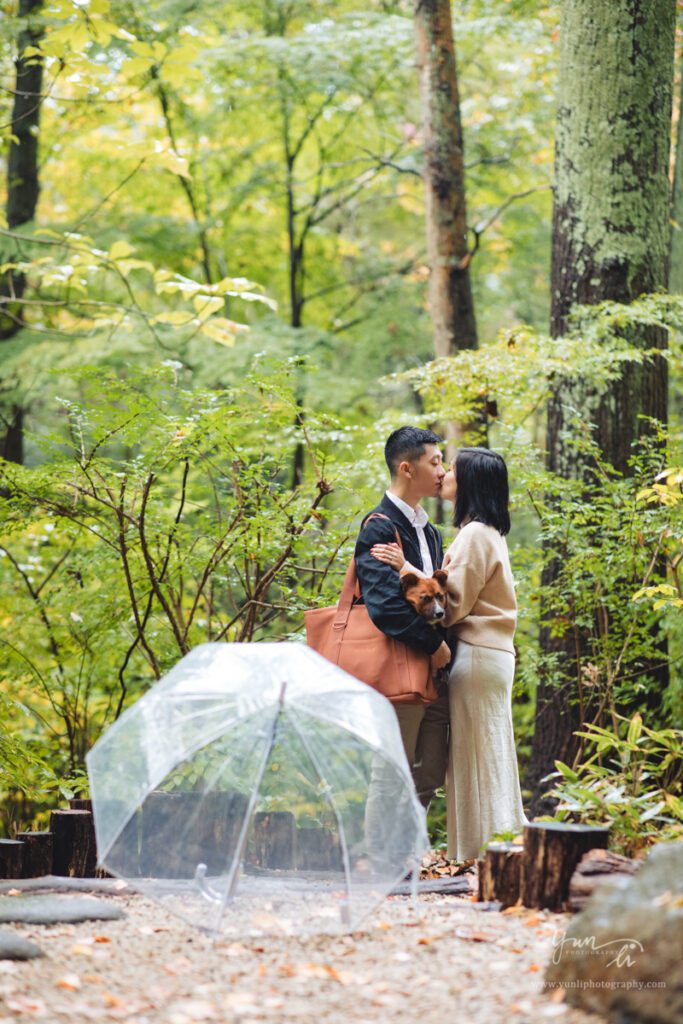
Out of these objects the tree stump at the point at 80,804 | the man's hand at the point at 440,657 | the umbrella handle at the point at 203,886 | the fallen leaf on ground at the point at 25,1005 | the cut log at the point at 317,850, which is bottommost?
the tree stump at the point at 80,804

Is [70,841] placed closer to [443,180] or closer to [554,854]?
[554,854]

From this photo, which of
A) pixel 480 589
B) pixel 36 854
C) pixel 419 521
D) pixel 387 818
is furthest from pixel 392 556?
pixel 36 854

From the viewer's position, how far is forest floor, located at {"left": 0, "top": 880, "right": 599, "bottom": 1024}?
2.70 m

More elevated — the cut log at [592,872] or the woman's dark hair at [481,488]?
the woman's dark hair at [481,488]

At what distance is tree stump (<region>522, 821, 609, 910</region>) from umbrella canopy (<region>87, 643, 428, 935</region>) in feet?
1.62

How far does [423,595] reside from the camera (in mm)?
4090

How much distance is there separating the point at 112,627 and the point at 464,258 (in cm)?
417

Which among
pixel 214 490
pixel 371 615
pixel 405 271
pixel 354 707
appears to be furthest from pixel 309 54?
pixel 354 707

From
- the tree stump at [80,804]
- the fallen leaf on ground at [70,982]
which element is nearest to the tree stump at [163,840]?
the fallen leaf on ground at [70,982]

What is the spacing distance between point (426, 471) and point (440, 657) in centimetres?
83

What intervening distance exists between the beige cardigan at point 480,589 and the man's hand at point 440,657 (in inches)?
5.9

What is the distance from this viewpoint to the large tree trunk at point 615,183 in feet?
22.0

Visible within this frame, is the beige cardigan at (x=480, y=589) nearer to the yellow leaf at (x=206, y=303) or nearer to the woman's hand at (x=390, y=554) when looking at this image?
the woman's hand at (x=390, y=554)

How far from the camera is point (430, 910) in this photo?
3.81 m
